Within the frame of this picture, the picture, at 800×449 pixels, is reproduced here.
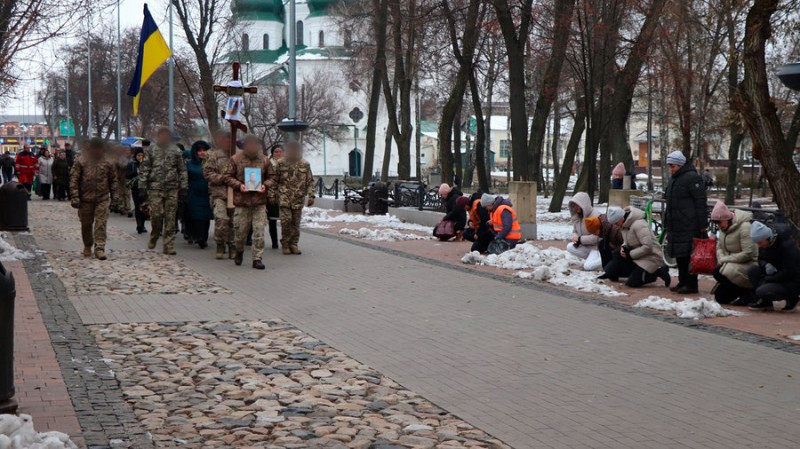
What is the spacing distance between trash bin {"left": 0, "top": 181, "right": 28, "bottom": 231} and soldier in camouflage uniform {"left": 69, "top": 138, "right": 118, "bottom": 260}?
608 cm

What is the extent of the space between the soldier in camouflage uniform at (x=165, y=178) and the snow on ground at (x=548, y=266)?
4.59m

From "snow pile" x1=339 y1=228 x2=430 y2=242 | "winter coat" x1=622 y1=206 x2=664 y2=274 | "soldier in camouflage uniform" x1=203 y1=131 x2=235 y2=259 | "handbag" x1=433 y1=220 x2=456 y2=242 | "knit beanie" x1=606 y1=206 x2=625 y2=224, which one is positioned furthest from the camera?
"snow pile" x1=339 y1=228 x2=430 y2=242

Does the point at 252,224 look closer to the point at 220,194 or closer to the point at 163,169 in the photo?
the point at 220,194

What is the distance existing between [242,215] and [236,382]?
7.76 meters

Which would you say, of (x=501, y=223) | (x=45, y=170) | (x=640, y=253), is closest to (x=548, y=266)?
(x=640, y=253)

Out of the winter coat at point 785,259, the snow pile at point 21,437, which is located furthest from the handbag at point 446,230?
the snow pile at point 21,437

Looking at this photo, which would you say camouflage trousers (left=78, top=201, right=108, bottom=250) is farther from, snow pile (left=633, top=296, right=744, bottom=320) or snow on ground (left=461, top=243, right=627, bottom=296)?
snow pile (left=633, top=296, right=744, bottom=320)

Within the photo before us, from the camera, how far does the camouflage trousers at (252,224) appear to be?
14922 mm

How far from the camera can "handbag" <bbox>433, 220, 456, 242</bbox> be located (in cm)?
2016

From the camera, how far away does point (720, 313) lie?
10.7 meters

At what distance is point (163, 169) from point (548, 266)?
6155mm

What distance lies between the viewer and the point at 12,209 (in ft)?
69.8

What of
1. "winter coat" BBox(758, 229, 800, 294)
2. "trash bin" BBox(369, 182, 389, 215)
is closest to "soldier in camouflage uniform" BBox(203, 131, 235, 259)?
"winter coat" BBox(758, 229, 800, 294)

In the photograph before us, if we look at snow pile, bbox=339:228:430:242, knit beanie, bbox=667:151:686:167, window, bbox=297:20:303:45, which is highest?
window, bbox=297:20:303:45
